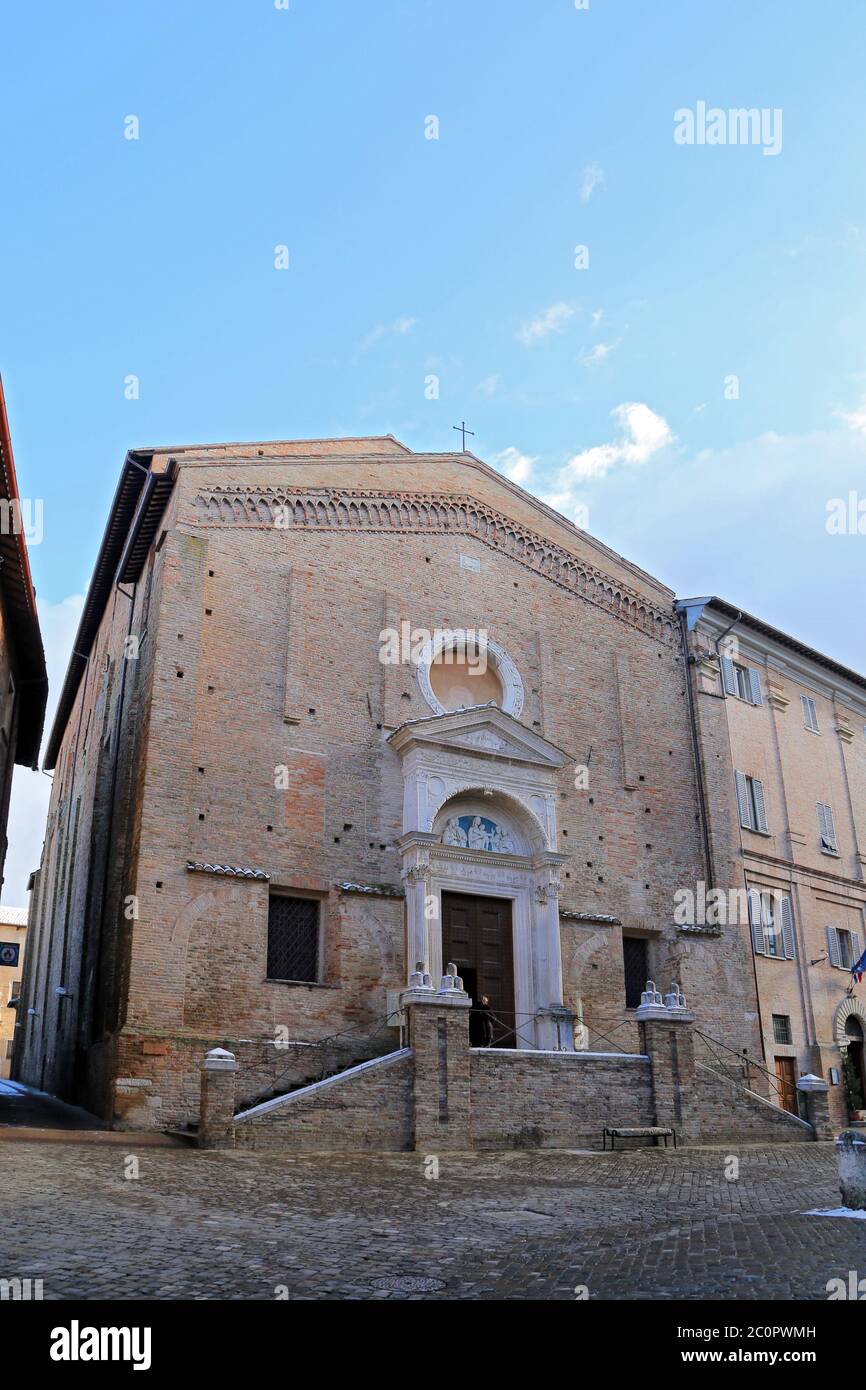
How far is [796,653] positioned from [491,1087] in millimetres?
18027

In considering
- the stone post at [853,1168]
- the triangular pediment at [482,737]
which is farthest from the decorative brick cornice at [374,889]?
the stone post at [853,1168]

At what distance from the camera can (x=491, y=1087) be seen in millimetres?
16781

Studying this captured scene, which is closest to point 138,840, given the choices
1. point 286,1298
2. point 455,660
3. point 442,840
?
point 442,840

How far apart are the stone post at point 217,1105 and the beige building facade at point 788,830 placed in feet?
45.0

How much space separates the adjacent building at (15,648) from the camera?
61.6 ft

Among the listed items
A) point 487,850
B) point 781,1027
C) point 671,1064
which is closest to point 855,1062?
point 781,1027

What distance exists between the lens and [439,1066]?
1634 cm

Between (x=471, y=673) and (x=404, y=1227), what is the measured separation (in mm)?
15044

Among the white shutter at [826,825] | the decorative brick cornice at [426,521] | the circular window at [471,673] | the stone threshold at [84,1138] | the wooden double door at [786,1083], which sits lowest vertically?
the stone threshold at [84,1138]

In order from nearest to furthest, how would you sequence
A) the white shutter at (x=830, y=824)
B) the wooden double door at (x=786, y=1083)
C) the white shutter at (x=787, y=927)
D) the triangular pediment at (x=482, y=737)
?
the triangular pediment at (x=482, y=737) < the wooden double door at (x=786, y=1083) < the white shutter at (x=787, y=927) < the white shutter at (x=830, y=824)

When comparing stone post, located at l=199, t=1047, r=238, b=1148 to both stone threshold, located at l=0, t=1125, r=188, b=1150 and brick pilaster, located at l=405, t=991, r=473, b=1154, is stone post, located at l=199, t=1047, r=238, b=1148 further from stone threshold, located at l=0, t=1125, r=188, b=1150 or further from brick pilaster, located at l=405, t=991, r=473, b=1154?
brick pilaster, located at l=405, t=991, r=473, b=1154

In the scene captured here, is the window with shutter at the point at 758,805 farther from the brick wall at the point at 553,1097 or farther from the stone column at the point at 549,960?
the brick wall at the point at 553,1097

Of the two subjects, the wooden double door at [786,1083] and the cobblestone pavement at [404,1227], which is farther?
the wooden double door at [786,1083]
